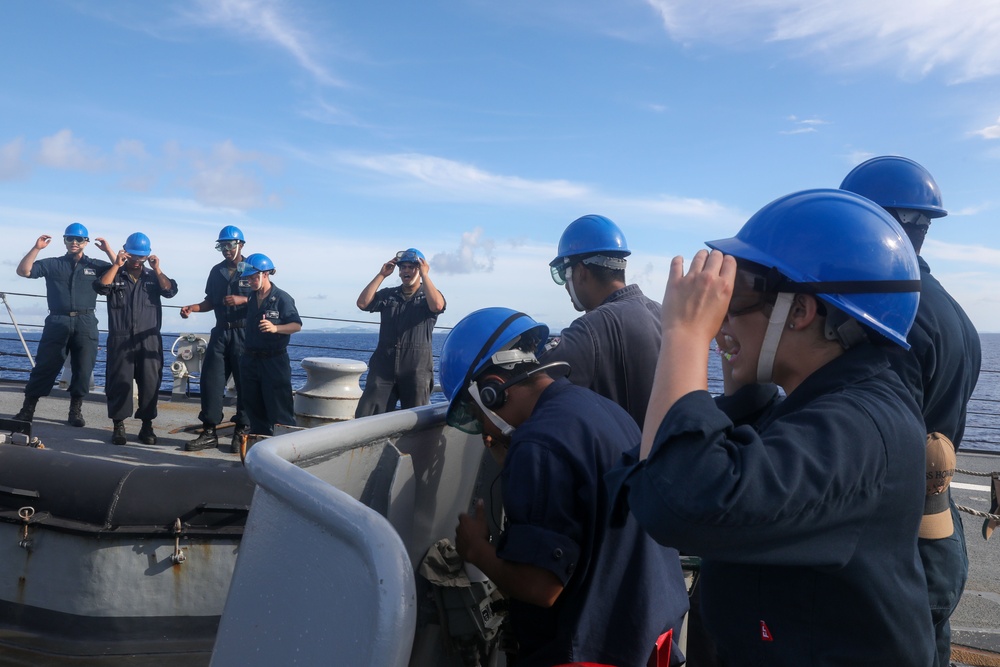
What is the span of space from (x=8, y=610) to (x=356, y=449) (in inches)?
133

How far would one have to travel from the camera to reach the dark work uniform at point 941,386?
213 cm

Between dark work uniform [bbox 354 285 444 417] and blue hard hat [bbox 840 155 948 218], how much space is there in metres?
5.11

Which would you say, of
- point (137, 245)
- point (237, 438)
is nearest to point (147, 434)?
point (237, 438)

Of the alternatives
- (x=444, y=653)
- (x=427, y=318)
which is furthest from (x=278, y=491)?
(x=427, y=318)

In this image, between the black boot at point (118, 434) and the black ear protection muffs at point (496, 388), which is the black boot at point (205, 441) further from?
the black ear protection muffs at point (496, 388)

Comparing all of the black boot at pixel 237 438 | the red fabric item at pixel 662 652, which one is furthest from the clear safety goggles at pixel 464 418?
the black boot at pixel 237 438

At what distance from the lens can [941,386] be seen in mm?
2238

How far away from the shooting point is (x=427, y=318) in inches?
297

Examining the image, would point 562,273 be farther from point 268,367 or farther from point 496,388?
point 268,367

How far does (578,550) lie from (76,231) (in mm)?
8435

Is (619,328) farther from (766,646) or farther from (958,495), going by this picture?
(958,495)

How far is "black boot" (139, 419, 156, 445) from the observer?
7.80 meters

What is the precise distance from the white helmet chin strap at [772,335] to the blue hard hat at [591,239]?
2.45 m

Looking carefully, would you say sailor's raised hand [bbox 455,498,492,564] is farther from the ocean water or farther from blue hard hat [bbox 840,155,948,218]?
blue hard hat [bbox 840,155,948,218]
